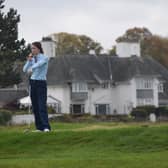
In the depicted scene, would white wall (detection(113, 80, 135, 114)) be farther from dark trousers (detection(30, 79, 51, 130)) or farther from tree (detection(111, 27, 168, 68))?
dark trousers (detection(30, 79, 51, 130))

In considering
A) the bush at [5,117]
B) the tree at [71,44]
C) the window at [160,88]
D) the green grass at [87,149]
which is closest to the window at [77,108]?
the window at [160,88]

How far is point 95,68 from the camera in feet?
318

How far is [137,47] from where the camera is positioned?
104m

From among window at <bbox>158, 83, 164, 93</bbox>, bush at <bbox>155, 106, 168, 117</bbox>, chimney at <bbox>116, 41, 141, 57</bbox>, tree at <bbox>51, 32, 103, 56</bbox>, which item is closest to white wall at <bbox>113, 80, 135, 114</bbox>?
chimney at <bbox>116, 41, 141, 57</bbox>

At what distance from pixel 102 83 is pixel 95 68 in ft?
8.19

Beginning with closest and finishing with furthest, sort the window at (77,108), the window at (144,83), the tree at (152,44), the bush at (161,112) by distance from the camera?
the bush at (161,112), the window at (77,108), the window at (144,83), the tree at (152,44)

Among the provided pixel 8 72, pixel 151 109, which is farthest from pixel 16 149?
pixel 151 109

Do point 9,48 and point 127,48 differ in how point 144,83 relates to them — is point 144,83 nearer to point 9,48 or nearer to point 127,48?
point 127,48

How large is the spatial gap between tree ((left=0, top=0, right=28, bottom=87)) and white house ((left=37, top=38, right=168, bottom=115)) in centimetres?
2432

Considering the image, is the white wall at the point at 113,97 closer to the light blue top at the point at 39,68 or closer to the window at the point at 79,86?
the window at the point at 79,86

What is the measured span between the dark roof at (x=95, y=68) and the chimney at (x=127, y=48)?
2.71 m

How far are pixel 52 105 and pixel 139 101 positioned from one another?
13.5 metres

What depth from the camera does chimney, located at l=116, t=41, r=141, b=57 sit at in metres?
A: 102

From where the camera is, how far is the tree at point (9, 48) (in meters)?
68.1
